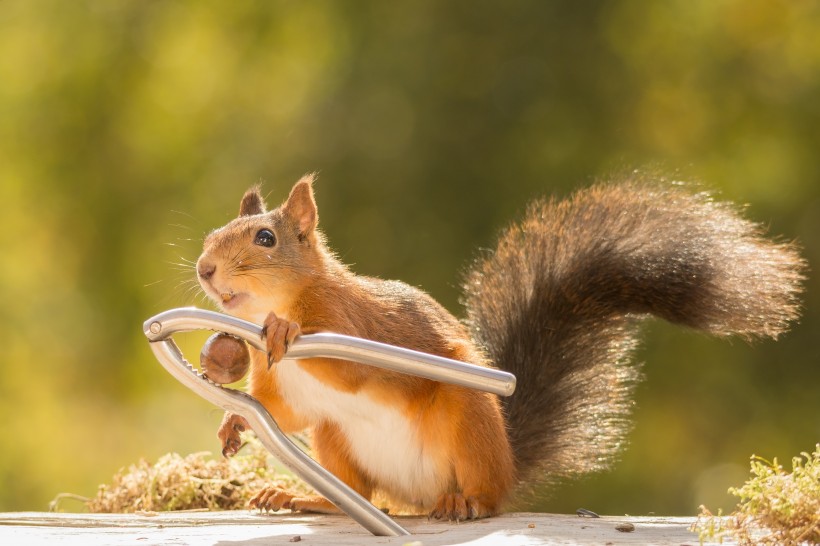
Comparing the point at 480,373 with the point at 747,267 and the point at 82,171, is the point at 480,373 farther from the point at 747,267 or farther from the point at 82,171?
the point at 82,171

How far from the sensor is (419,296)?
2.49 metres

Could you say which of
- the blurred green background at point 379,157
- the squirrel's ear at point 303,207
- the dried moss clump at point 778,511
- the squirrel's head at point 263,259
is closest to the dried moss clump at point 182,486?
the squirrel's head at point 263,259

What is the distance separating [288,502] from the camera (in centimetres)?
233

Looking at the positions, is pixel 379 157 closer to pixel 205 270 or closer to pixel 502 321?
pixel 502 321

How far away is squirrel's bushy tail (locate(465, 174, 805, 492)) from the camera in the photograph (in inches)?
95.1

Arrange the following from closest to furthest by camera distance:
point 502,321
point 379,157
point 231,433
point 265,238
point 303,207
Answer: point 231,433 < point 265,238 < point 303,207 < point 502,321 < point 379,157

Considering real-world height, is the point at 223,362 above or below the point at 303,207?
below

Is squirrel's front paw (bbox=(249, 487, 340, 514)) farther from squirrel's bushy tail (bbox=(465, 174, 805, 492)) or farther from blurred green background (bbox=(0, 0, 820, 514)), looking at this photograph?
blurred green background (bbox=(0, 0, 820, 514))

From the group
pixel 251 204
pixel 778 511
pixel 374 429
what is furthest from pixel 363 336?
pixel 778 511

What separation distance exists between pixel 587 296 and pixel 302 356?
38.2 inches

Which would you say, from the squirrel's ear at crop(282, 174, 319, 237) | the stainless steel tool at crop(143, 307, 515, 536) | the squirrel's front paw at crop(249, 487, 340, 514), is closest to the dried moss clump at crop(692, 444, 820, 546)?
the stainless steel tool at crop(143, 307, 515, 536)

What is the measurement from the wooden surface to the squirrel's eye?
567mm

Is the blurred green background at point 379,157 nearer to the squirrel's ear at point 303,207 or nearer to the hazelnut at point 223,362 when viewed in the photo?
the squirrel's ear at point 303,207

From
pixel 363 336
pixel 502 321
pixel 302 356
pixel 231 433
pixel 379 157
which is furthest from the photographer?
pixel 379 157
